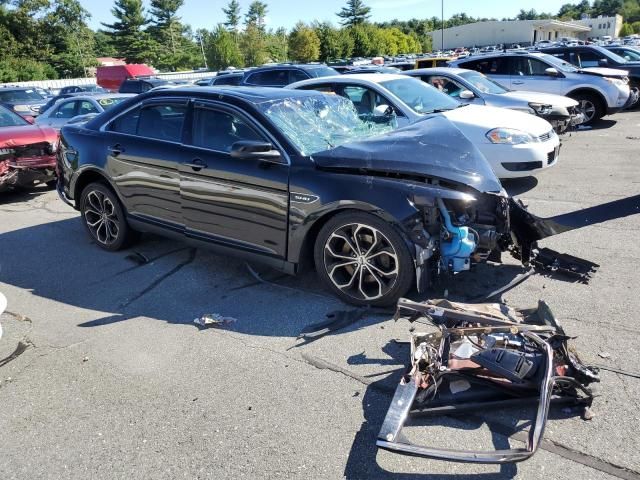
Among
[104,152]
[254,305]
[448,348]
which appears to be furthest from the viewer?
[104,152]

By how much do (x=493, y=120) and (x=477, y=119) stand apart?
8.7 inches

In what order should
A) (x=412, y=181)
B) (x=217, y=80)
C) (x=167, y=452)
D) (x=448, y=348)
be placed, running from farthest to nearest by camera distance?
(x=217, y=80) < (x=412, y=181) < (x=448, y=348) < (x=167, y=452)

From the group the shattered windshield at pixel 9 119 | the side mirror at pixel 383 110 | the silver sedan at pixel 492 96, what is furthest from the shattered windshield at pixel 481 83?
the shattered windshield at pixel 9 119

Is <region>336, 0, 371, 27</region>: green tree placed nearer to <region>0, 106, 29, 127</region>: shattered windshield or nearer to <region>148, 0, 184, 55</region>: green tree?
<region>148, 0, 184, 55</region>: green tree

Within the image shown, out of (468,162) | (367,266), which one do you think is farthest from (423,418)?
(468,162)

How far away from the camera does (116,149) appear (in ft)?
17.9

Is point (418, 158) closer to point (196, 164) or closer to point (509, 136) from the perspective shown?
point (196, 164)

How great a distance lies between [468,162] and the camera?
414cm

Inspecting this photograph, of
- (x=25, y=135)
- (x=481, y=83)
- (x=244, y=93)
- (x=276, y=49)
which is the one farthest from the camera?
(x=276, y=49)

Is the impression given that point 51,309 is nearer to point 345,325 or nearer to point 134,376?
point 134,376

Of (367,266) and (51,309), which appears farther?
(51,309)

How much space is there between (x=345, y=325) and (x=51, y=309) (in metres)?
2.55

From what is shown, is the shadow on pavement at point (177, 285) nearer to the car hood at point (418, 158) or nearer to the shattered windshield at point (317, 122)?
the car hood at point (418, 158)

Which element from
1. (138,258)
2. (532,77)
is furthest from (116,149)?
(532,77)
